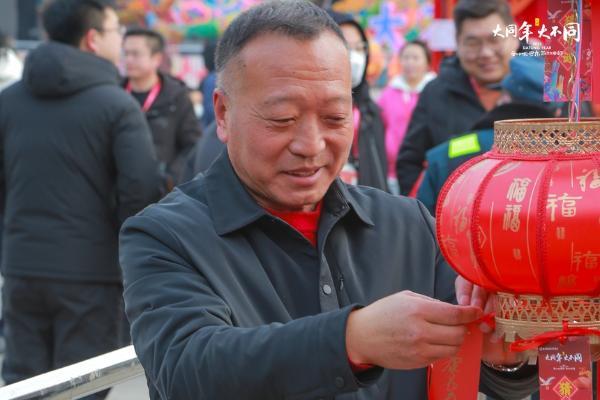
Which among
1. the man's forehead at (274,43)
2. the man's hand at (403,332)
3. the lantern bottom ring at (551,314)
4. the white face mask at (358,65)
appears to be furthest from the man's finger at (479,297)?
the white face mask at (358,65)

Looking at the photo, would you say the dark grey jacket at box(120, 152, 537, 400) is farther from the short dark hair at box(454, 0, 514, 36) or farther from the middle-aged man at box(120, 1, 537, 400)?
the short dark hair at box(454, 0, 514, 36)

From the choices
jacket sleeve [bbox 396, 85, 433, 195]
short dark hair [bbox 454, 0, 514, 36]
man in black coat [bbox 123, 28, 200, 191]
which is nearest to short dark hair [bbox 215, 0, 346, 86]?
short dark hair [bbox 454, 0, 514, 36]

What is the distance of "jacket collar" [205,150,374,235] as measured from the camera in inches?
72.7

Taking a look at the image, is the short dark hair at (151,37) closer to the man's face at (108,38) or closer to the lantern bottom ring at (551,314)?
the man's face at (108,38)

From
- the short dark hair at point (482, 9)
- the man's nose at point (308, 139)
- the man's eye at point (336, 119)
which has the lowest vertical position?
the man's nose at point (308, 139)

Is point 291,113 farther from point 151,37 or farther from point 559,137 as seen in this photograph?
point 151,37

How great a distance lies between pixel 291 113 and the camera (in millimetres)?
1749

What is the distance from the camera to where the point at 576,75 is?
5.58 feet

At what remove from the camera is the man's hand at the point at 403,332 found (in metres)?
1.48

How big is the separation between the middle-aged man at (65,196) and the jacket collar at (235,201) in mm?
2527

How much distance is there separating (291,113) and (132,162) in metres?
2.75

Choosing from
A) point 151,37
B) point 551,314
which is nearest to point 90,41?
point 151,37

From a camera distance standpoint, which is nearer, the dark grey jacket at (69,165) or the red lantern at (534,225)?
the red lantern at (534,225)

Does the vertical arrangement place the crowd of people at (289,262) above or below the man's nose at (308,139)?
below
